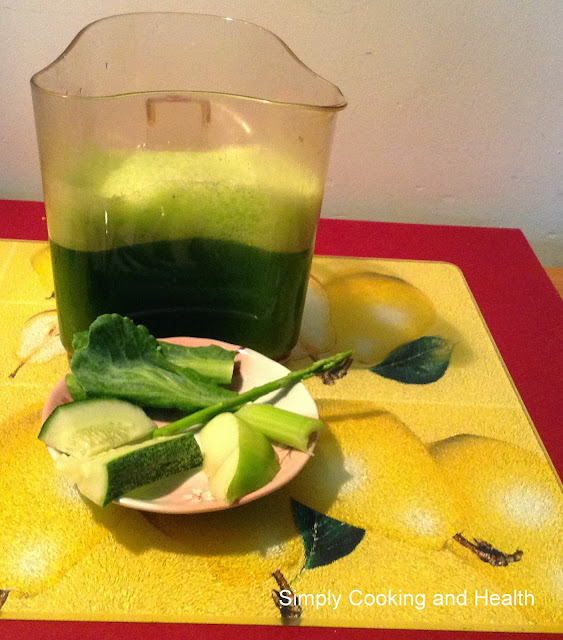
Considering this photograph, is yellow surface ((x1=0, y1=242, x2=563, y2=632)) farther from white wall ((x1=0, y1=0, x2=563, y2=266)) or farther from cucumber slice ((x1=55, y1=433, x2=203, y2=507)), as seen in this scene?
white wall ((x1=0, y1=0, x2=563, y2=266))

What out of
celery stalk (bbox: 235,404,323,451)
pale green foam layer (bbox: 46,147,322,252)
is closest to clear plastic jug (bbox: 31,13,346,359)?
pale green foam layer (bbox: 46,147,322,252)

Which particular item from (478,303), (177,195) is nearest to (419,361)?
(478,303)

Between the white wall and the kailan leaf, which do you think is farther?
the white wall

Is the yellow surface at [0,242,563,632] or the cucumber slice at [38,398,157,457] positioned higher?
the cucumber slice at [38,398,157,457]

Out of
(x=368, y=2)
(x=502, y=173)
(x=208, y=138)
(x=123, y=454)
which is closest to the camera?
(x=123, y=454)

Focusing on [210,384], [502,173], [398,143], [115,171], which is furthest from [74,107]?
[502,173]

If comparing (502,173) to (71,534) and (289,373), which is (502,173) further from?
(71,534)

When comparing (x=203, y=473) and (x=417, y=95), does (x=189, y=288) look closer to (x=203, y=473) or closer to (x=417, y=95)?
(x=203, y=473)

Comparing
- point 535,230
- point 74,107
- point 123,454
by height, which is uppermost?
point 74,107
